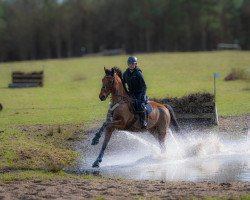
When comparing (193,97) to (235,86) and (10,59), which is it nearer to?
(235,86)

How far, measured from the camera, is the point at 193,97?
2686 centimetres

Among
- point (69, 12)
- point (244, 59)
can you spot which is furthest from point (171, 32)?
point (244, 59)

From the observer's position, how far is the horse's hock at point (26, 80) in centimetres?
5253

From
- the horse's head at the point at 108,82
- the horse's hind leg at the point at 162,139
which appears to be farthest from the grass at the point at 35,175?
the horse's hind leg at the point at 162,139

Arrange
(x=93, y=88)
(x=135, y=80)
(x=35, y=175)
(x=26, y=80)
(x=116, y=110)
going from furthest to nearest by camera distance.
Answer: (x=26, y=80) < (x=93, y=88) < (x=135, y=80) < (x=116, y=110) < (x=35, y=175)

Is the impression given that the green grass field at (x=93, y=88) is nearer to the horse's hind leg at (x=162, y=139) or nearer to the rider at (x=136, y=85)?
the horse's hind leg at (x=162, y=139)

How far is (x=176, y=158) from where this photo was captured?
64.2 feet

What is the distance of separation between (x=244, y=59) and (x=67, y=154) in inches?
2151

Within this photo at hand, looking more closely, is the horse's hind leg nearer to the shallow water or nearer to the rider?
the shallow water

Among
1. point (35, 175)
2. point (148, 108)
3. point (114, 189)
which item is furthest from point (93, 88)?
point (114, 189)

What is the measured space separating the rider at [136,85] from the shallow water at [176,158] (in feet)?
4.92

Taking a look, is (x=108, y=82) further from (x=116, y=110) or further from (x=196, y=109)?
(x=196, y=109)

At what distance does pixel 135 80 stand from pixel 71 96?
25577 millimetres

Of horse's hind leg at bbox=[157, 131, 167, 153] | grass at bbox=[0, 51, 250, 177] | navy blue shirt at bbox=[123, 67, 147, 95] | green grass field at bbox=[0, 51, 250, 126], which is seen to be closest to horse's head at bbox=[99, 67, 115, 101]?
navy blue shirt at bbox=[123, 67, 147, 95]
